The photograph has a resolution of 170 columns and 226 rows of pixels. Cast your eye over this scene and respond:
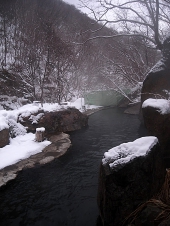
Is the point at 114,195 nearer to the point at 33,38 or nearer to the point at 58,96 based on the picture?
the point at 58,96

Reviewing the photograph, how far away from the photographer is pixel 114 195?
3084 mm

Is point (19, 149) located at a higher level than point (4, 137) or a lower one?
lower

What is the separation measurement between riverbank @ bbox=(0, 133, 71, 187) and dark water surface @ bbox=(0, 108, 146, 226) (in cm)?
20

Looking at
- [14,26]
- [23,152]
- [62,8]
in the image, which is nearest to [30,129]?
[23,152]

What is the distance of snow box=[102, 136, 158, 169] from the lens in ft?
10.2

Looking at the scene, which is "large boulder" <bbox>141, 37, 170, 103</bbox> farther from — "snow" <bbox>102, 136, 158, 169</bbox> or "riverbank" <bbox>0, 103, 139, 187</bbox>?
"snow" <bbox>102, 136, 158, 169</bbox>

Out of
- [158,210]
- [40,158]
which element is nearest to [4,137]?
[40,158]

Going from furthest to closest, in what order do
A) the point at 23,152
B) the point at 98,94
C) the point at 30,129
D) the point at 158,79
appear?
the point at 98,94
the point at 30,129
the point at 158,79
the point at 23,152

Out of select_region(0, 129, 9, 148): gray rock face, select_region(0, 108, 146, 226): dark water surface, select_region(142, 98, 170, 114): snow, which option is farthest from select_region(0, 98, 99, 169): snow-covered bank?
select_region(142, 98, 170, 114): snow

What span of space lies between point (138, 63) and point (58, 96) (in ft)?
23.8

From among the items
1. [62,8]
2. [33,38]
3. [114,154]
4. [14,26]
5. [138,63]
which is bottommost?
[114,154]

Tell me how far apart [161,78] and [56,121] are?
19.4 ft

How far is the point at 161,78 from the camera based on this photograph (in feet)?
26.3

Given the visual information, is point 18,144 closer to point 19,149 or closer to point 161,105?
point 19,149
